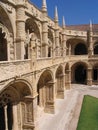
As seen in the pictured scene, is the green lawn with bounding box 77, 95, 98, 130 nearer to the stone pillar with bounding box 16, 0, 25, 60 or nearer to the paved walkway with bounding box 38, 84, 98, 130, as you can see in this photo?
the paved walkway with bounding box 38, 84, 98, 130

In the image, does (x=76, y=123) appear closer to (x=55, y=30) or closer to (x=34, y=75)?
(x=34, y=75)

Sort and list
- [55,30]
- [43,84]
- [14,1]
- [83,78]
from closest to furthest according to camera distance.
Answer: [14,1], [43,84], [55,30], [83,78]

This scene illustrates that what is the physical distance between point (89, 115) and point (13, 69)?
494 inches

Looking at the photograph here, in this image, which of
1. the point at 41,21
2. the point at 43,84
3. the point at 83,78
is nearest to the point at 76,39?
the point at 83,78

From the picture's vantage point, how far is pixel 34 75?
14602mm

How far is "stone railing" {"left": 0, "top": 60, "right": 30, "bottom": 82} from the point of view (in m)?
9.95

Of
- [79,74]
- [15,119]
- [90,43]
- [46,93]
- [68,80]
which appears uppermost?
[90,43]

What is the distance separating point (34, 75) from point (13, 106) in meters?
2.86

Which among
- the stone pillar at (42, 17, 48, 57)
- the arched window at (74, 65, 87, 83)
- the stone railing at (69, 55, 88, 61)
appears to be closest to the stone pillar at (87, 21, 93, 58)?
the stone railing at (69, 55, 88, 61)

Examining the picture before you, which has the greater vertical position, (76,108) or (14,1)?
(14,1)

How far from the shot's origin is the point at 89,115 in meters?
20.7

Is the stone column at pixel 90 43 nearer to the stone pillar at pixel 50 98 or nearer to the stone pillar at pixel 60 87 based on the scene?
the stone pillar at pixel 60 87

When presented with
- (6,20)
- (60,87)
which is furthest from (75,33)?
(6,20)

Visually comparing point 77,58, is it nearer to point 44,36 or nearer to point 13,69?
point 44,36
